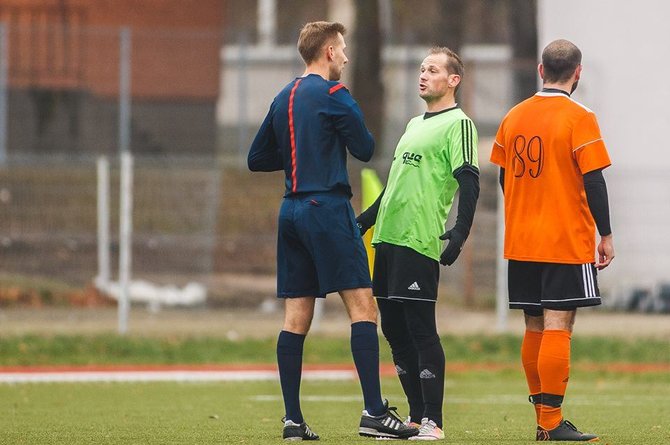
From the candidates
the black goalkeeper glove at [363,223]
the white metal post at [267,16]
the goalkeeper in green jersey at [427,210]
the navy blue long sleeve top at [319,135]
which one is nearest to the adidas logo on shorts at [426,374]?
the goalkeeper in green jersey at [427,210]

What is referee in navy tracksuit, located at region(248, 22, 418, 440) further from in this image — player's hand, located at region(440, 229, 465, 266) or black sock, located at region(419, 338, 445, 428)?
player's hand, located at region(440, 229, 465, 266)

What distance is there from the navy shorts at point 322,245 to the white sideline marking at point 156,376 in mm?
6100

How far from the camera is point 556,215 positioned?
7746 millimetres

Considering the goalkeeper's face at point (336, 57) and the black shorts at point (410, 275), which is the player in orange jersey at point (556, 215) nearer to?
the black shorts at point (410, 275)

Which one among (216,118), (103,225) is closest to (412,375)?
(103,225)

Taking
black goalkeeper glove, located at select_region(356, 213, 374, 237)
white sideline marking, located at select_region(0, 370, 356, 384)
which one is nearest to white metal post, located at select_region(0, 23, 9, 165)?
white sideline marking, located at select_region(0, 370, 356, 384)

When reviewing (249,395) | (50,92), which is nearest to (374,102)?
(50,92)

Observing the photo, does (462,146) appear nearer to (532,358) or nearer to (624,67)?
(532,358)

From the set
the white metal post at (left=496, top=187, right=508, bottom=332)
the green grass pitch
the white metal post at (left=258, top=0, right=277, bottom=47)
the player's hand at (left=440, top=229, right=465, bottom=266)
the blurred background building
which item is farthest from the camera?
the white metal post at (left=258, top=0, right=277, bottom=47)

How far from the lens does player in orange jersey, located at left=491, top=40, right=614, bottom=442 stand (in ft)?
25.2

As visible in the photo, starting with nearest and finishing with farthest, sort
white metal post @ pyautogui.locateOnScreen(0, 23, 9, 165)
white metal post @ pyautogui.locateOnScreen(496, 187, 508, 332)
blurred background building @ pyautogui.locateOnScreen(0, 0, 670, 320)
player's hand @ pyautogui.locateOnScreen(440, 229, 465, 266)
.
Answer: player's hand @ pyautogui.locateOnScreen(440, 229, 465, 266) < white metal post @ pyautogui.locateOnScreen(496, 187, 508, 332) < blurred background building @ pyautogui.locateOnScreen(0, 0, 670, 320) < white metal post @ pyautogui.locateOnScreen(0, 23, 9, 165)

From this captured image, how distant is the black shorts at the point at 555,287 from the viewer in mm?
7688

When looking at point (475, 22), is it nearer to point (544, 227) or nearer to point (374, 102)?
point (374, 102)

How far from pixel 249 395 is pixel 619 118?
37.0ft
